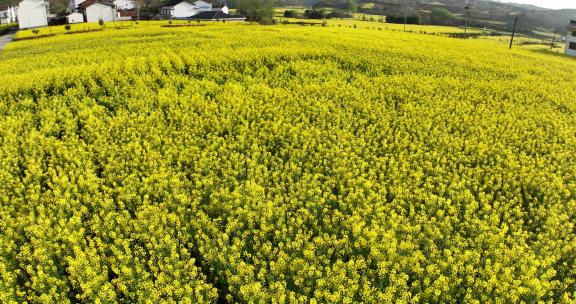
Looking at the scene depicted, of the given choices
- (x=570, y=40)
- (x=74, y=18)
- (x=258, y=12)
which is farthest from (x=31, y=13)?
(x=570, y=40)

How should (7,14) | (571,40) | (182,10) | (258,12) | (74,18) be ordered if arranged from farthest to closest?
(7,14)
(182,10)
(258,12)
(74,18)
(571,40)

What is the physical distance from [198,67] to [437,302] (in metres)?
18.4

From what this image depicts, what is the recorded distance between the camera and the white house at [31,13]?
200 feet

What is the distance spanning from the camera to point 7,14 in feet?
248

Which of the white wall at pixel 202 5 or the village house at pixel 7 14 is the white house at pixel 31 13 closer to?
the village house at pixel 7 14

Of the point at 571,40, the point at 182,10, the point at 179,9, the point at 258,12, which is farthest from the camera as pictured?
the point at 182,10

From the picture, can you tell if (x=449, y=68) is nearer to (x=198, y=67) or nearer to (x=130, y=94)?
(x=198, y=67)

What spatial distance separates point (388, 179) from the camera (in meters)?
10.1

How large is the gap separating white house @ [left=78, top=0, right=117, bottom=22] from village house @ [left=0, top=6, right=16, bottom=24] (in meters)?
18.5

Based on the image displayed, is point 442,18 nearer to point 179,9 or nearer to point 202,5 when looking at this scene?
point 202,5

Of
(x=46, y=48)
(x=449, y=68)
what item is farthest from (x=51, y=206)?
(x=46, y=48)

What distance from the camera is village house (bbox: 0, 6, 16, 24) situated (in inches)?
2960

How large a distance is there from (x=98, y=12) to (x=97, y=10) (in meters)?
0.38

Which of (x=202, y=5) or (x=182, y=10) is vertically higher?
(x=202, y=5)
